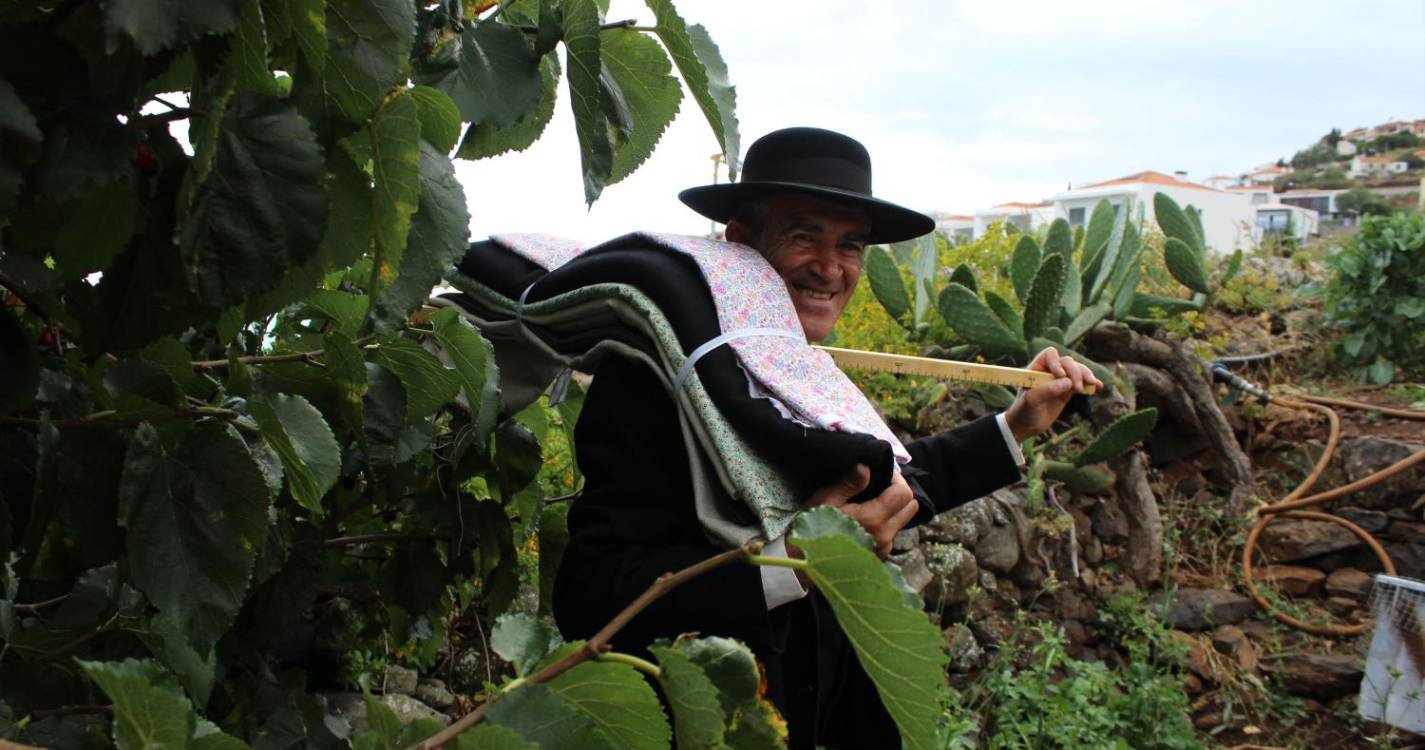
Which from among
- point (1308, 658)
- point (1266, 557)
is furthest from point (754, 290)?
point (1266, 557)

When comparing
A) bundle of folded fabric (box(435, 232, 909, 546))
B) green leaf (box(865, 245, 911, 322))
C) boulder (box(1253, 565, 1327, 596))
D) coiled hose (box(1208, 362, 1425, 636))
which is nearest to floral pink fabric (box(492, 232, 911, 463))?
bundle of folded fabric (box(435, 232, 909, 546))

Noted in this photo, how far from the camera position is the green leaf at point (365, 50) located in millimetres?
747

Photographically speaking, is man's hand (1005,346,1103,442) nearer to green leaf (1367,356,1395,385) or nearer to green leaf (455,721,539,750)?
green leaf (455,721,539,750)

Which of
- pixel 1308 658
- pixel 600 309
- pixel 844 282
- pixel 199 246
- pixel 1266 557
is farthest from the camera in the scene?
pixel 1266 557

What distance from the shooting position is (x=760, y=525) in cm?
162

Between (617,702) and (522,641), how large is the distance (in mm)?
141

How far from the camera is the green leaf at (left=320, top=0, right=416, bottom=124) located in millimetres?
747

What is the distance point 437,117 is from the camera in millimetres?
839

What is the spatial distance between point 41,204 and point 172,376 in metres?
0.21

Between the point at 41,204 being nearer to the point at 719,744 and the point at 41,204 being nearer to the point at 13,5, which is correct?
the point at 13,5

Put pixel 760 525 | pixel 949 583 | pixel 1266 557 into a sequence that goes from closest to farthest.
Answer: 1. pixel 760 525
2. pixel 949 583
3. pixel 1266 557

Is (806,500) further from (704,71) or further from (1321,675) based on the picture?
(1321,675)

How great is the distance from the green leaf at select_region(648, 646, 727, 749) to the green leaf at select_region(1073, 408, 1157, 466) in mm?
4188

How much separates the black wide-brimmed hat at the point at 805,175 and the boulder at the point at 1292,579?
3814 mm
